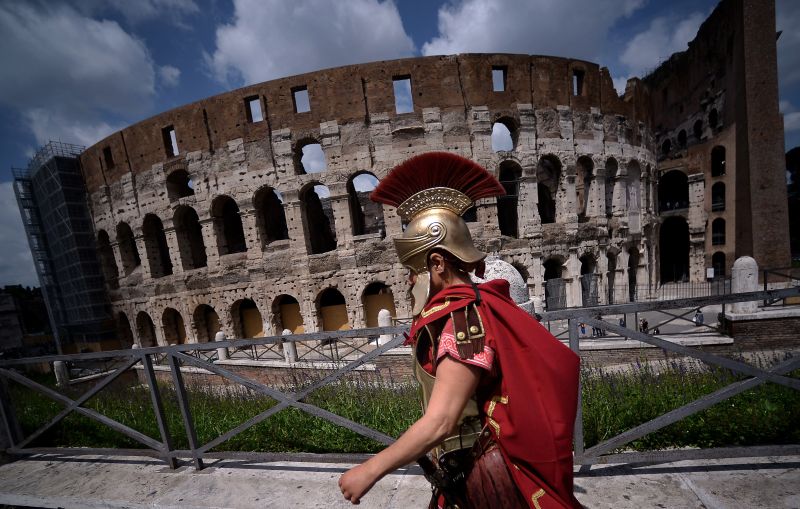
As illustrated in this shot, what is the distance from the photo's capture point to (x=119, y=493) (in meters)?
2.41

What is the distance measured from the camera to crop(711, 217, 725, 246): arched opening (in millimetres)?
18375

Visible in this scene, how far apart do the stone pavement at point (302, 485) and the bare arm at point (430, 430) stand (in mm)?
→ 1314

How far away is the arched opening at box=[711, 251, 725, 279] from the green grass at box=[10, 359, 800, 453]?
21.0m

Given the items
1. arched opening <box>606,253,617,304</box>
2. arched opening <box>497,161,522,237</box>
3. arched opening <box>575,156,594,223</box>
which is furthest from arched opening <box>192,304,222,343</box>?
arched opening <box>606,253,617,304</box>

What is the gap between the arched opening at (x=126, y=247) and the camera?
49.0 ft

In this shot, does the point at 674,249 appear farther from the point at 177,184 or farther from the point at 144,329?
the point at 144,329

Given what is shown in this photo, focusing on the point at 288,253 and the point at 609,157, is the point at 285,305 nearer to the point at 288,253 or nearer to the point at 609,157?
the point at 288,253

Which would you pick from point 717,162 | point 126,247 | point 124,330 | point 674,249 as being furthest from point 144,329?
point 717,162

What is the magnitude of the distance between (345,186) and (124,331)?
14.9m

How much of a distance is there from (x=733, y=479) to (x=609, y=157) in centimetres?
1493

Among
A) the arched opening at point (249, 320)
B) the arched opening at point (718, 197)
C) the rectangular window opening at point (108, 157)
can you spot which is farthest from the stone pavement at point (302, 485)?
the arched opening at point (718, 197)

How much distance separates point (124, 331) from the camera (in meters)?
16.4

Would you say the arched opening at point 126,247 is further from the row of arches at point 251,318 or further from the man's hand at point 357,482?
the man's hand at point 357,482

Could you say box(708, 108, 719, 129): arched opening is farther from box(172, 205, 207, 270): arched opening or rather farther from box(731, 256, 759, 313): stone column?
box(172, 205, 207, 270): arched opening
